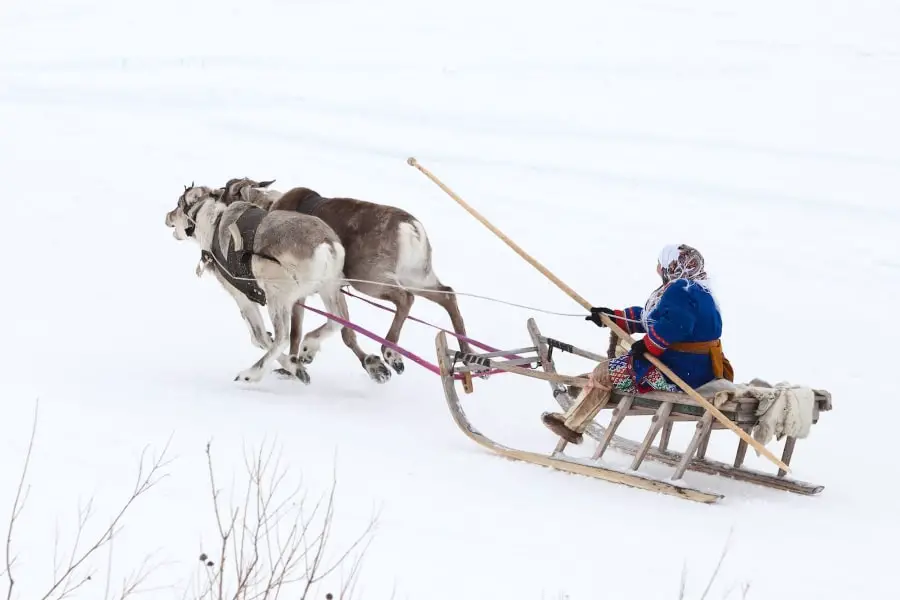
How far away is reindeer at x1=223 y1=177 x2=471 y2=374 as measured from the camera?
8.20m

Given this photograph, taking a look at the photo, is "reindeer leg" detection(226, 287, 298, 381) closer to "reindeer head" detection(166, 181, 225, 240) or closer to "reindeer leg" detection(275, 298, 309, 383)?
"reindeer leg" detection(275, 298, 309, 383)

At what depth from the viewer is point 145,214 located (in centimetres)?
1264

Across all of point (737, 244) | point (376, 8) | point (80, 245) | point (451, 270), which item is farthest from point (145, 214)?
point (376, 8)

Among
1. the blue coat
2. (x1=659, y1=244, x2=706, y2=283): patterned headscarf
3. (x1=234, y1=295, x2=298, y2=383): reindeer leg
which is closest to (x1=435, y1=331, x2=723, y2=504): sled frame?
the blue coat

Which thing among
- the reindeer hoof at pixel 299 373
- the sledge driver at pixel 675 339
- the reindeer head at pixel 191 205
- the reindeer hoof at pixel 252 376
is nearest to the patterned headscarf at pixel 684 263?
the sledge driver at pixel 675 339

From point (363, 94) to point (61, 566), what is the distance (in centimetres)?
1558

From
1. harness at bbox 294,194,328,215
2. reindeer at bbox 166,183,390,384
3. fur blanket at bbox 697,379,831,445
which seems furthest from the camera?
harness at bbox 294,194,328,215

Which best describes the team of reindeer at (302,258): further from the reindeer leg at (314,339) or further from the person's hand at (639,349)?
the person's hand at (639,349)

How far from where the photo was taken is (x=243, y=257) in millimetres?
7930

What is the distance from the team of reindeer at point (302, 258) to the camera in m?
7.79

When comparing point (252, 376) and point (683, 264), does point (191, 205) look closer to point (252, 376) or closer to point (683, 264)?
point (252, 376)

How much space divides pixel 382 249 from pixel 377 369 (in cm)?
88

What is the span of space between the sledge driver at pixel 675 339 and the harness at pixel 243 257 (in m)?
2.96

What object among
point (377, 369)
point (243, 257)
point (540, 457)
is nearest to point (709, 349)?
point (540, 457)
